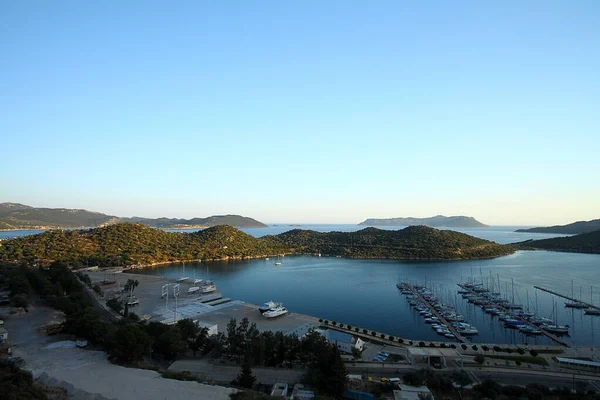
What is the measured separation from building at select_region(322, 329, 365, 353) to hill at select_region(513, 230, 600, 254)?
277ft

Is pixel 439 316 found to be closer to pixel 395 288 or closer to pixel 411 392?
pixel 395 288

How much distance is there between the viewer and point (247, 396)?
40.0ft

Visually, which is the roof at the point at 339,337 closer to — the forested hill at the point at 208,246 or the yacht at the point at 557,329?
the yacht at the point at 557,329

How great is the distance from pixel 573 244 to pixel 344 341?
91217mm

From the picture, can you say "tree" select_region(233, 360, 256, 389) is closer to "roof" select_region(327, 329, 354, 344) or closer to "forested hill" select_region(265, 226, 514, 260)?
"roof" select_region(327, 329, 354, 344)

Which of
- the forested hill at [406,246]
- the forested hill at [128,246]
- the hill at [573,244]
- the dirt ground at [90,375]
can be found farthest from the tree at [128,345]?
the hill at [573,244]

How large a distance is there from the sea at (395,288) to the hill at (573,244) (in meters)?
16.2

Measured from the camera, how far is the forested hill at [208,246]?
57.1 meters

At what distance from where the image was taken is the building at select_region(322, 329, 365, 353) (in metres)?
20.0

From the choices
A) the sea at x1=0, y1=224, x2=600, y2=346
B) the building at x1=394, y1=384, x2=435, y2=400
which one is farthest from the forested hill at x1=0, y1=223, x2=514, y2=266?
the building at x1=394, y1=384, x2=435, y2=400

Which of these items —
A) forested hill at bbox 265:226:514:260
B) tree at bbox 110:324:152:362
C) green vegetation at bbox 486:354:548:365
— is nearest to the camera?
tree at bbox 110:324:152:362

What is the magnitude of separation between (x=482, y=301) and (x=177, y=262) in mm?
49429

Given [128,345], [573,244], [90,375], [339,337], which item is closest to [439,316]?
[339,337]

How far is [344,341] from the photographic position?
21.2 m
